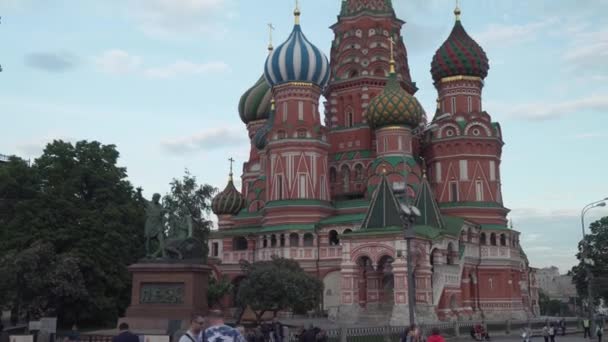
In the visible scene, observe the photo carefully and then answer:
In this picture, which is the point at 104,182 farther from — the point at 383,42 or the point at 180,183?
the point at 383,42

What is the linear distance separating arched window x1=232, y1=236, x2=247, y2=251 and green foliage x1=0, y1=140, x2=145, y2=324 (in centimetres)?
1205

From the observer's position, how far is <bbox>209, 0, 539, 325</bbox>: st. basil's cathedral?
38.4 meters

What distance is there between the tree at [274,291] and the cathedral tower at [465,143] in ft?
53.9

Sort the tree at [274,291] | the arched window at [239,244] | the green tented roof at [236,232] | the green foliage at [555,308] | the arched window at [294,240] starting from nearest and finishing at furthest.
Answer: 1. the tree at [274,291]
2. the arched window at [294,240]
3. the green tented roof at [236,232]
4. the arched window at [239,244]
5. the green foliage at [555,308]

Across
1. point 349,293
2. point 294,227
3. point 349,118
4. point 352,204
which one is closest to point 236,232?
point 294,227

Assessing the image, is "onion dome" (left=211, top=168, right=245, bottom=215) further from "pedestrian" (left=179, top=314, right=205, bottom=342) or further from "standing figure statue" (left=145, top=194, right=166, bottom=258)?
"pedestrian" (left=179, top=314, right=205, bottom=342)

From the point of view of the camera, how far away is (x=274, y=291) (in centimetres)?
3278

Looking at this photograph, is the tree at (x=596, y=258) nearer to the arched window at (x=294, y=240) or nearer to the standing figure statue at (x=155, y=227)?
the arched window at (x=294, y=240)

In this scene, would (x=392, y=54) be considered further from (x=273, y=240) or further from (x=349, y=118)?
(x=273, y=240)

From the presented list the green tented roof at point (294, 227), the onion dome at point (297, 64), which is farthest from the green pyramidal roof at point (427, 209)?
the onion dome at point (297, 64)

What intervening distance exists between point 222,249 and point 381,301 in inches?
587

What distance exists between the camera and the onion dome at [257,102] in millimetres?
60516

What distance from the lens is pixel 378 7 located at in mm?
53188

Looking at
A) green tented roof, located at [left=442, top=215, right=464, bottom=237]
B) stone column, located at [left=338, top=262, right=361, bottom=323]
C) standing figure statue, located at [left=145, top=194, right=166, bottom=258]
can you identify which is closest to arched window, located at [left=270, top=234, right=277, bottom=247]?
stone column, located at [left=338, top=262, right=361, bottom=323]
